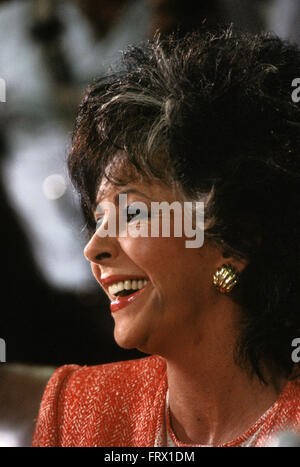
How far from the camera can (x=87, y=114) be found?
1.16 meters

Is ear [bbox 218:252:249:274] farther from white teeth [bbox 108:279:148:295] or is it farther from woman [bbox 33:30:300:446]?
white teeth [bbox 108:279:148:295]

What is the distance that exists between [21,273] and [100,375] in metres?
0.39

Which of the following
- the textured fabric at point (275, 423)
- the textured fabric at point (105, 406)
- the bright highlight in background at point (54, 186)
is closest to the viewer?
the textured fabric at point (275, 423)

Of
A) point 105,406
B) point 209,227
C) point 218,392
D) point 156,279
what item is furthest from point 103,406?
point 209,227

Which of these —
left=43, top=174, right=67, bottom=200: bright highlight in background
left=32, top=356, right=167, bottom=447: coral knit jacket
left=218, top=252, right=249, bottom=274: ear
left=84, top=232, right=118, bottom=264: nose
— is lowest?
left=32, top=356, right=167, bottom=447: coral knit jacket

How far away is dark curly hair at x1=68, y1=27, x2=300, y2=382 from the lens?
39.6 inches

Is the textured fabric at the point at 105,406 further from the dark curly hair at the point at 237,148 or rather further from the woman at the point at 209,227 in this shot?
the dark curly hair at the point at 237,148

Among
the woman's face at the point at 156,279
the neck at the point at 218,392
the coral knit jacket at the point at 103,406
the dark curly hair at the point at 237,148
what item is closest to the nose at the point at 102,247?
the woman's face at the point at 156,279

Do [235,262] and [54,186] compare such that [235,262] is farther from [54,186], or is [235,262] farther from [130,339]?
[54,186]

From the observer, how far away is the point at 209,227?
1.02 meters

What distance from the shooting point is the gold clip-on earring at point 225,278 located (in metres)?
1.04

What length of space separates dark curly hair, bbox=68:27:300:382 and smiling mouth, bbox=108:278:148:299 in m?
0.16

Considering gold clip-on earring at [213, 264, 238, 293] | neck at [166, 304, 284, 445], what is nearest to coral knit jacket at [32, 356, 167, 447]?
neck at [166, 304, 284, 445]

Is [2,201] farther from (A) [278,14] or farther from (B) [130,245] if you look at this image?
(A) [278,14]
